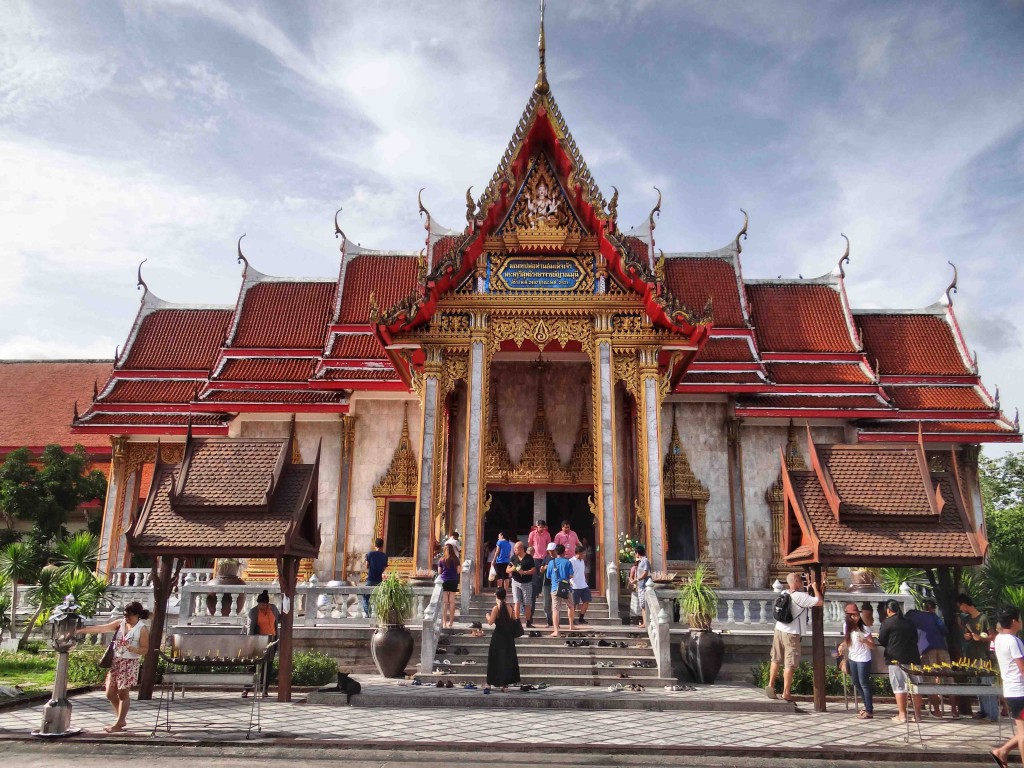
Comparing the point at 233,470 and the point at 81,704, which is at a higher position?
the point at 233,470

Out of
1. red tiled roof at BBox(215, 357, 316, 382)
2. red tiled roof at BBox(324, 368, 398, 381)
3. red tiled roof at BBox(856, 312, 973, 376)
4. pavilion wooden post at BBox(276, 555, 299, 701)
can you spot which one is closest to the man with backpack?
pavilion wooden post at BBox(276, 555, 299, 701)

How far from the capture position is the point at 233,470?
31.8ft

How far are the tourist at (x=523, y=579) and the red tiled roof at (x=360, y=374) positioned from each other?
6194mm

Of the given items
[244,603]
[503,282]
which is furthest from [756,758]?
[503,282]

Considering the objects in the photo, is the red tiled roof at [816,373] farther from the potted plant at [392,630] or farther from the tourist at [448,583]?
the potted plant at [392,630]

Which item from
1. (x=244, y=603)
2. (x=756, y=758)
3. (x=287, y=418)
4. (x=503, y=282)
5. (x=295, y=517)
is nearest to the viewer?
(x=756, y=758)

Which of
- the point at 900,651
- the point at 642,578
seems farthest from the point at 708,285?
the point at 900,651

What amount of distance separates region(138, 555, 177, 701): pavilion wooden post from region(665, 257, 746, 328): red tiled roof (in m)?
12.8

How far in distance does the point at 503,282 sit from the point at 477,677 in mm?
6860

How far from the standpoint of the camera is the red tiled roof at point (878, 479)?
912 cm

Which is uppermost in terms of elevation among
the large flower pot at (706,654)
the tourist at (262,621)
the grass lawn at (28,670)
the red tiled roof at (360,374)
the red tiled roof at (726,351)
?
the red tiled roof at (726,351)

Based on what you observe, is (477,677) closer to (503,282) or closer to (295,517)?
(295,517)

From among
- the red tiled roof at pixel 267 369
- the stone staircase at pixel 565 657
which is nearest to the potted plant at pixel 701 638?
the stone staircase at pixel 565 657

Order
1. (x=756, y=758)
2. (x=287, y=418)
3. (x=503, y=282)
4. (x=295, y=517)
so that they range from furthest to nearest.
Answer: (x=287, y=418)
(x=503, y=282)
(x=295, y=517)
(x=756, y=758)
